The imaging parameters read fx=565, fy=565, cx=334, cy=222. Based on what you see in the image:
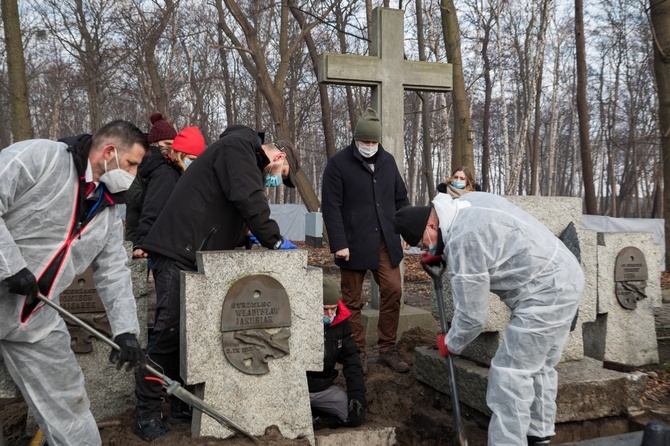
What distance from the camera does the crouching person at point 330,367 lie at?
12.9 feet

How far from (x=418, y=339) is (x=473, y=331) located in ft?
7.19

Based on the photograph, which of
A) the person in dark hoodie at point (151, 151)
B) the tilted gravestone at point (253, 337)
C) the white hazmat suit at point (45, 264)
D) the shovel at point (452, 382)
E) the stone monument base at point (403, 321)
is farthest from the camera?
the stone monument base at point (403, 321)

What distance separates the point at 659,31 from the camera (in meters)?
9.37

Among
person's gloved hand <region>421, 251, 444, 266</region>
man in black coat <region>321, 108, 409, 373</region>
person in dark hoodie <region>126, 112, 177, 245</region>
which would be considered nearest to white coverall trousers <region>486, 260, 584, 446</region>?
person's gloved hand <region>421, 251, 444, 266</region>

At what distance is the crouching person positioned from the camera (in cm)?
392

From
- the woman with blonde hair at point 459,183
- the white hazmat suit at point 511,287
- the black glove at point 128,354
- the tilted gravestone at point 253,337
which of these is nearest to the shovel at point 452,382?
the white hazmat suit at point 511,287

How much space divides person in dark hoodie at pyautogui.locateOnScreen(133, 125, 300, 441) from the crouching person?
603 millimetres

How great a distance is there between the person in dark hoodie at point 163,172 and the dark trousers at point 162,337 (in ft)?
2.16

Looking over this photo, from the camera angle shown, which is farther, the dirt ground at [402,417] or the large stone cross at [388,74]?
the large stone cross at [388,74]

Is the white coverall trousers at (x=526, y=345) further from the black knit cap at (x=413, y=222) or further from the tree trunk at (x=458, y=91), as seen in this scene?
the tree trunk at (x=458, y=91)

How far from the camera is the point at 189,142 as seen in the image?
452cm

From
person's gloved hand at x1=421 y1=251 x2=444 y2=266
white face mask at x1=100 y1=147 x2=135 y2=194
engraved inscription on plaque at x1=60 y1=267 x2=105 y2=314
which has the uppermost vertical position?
white face mask at x1=100 y1=147 x2=135 y2=194

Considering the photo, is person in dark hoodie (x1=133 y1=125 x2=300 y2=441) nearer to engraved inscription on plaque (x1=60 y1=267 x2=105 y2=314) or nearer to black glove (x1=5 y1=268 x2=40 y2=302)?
engraved inscription on plaque (x1=60 y1=267 x2=105 y2=314)

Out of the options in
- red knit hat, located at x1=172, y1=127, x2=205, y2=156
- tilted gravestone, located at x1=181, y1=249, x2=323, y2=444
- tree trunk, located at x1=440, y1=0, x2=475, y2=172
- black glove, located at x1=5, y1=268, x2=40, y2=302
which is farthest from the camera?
tree trunk, located at x1=440, y1=0, x2=475, y2=172
